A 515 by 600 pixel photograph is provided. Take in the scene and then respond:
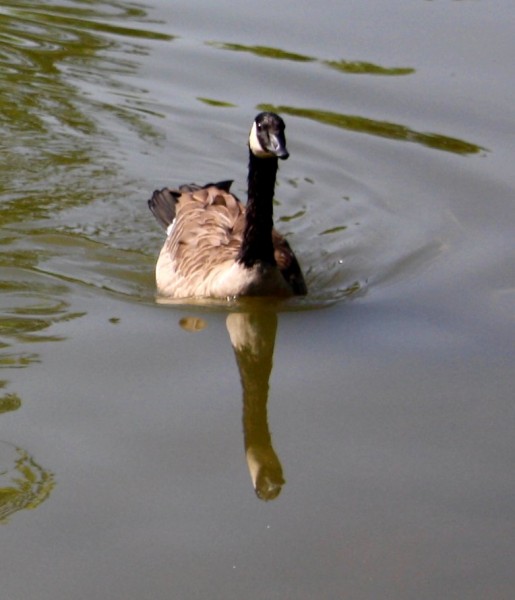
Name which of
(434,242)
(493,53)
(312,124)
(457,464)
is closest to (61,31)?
(312,124)

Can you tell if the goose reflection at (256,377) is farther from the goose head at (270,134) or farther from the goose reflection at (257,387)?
the goose head at (270,134)

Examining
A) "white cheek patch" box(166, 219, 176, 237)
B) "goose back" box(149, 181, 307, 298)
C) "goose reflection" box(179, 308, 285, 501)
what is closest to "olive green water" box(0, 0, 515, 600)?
"goose reflection" box(179, 308, 285, 501)

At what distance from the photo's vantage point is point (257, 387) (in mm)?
7727

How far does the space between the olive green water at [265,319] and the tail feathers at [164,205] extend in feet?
Result: 0.88

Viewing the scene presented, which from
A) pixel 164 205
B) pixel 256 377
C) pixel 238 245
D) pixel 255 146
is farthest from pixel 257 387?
pixel 164 205

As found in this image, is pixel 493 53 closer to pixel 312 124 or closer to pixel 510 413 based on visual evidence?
pixel 312 124

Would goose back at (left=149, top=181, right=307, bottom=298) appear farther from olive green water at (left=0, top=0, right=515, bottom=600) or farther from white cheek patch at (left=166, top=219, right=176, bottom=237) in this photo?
olive green water at (left=0, top=0, right=515, bottom=600)

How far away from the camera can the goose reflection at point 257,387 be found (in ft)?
22.1

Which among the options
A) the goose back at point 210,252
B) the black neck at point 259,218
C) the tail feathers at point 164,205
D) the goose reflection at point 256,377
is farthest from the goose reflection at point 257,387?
the tail feathers at point 164,205

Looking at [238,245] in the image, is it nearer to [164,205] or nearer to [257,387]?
[164,205]

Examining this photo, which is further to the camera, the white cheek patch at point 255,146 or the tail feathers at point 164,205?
the tail feathers at point 164,205

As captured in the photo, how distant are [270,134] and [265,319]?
1237 millimetres

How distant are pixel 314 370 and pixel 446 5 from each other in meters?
8.18

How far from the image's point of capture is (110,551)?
5965 millimetres
